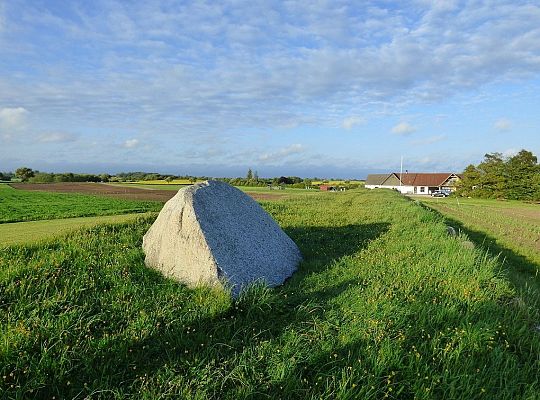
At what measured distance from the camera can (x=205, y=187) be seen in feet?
28.5

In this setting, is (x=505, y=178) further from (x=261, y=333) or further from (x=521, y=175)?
(x=261, y=333)

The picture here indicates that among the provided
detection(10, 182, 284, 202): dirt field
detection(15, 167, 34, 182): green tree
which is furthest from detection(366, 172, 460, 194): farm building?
detection(15, 167, 34, 182): green tree

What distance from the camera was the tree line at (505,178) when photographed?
67.4 metres

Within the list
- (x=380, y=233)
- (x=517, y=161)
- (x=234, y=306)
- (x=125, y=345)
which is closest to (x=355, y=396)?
(x=234, y=306)

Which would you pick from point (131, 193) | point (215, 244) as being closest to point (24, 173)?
point (131, 193)

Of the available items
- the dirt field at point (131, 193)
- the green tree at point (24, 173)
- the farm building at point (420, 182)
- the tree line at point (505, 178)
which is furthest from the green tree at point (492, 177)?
the green tree at point (24, 173)

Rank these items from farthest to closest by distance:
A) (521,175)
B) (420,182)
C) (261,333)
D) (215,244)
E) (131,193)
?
(420,182) < (521,175) < (131,193) < (215,244) < (261,333)

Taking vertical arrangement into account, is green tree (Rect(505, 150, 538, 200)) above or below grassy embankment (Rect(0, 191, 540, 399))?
above

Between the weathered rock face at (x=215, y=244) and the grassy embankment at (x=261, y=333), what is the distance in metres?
0.39

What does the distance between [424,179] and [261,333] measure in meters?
116

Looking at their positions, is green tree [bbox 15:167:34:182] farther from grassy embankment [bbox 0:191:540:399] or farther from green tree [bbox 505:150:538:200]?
green tree [bbox 505:150:538:200]

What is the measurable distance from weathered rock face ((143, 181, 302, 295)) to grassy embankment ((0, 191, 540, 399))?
0.39m

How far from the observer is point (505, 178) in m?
71.2

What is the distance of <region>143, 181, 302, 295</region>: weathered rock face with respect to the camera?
695 cm
